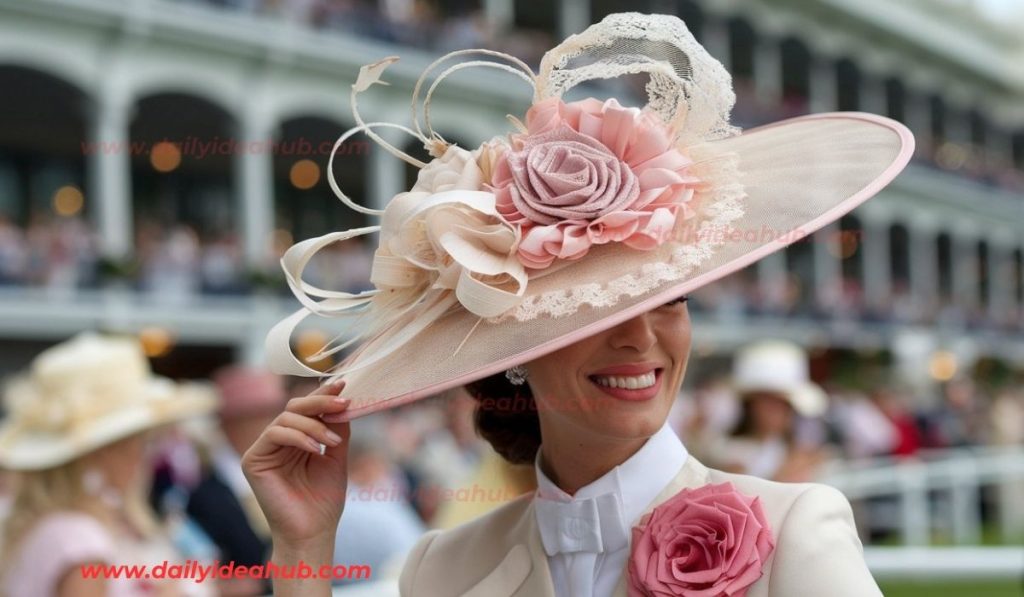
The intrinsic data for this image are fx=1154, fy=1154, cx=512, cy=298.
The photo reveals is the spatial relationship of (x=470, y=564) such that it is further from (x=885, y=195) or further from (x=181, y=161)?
(x=885, y=195)

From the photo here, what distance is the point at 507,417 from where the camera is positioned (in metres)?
1.91

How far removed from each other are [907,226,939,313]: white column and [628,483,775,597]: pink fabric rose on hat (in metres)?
29.8

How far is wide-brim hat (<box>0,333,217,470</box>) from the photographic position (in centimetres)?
324

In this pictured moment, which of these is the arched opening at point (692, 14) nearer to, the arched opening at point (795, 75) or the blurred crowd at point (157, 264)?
the arched opening at point (795, 75)

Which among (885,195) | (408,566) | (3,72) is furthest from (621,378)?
(885,195)

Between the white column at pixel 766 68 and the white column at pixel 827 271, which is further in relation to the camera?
the white column at pixel 827 271

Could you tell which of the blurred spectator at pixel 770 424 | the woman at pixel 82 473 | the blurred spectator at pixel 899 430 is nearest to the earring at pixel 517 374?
the woman at pixel 82 473

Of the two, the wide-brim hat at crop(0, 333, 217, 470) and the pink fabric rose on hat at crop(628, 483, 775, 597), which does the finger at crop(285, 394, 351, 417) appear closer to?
the pink fabric rose on hat at crop(628, 483, 775, 597)

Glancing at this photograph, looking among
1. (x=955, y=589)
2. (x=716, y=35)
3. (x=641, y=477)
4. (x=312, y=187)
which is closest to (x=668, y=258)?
(x=641, y=477)

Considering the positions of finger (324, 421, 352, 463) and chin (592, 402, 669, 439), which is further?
finger (324, 421, 352, 463)

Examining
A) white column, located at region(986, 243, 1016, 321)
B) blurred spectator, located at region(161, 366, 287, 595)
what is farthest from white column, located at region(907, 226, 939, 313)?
blurred spectator, located at region(161, 366, 287, 595)

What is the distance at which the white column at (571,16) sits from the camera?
21547mm

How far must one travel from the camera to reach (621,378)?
4.96 ft

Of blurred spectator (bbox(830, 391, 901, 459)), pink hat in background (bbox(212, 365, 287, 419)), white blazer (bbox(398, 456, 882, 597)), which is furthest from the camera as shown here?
blurred spectator (bbox(830, 391, 901, 459))
